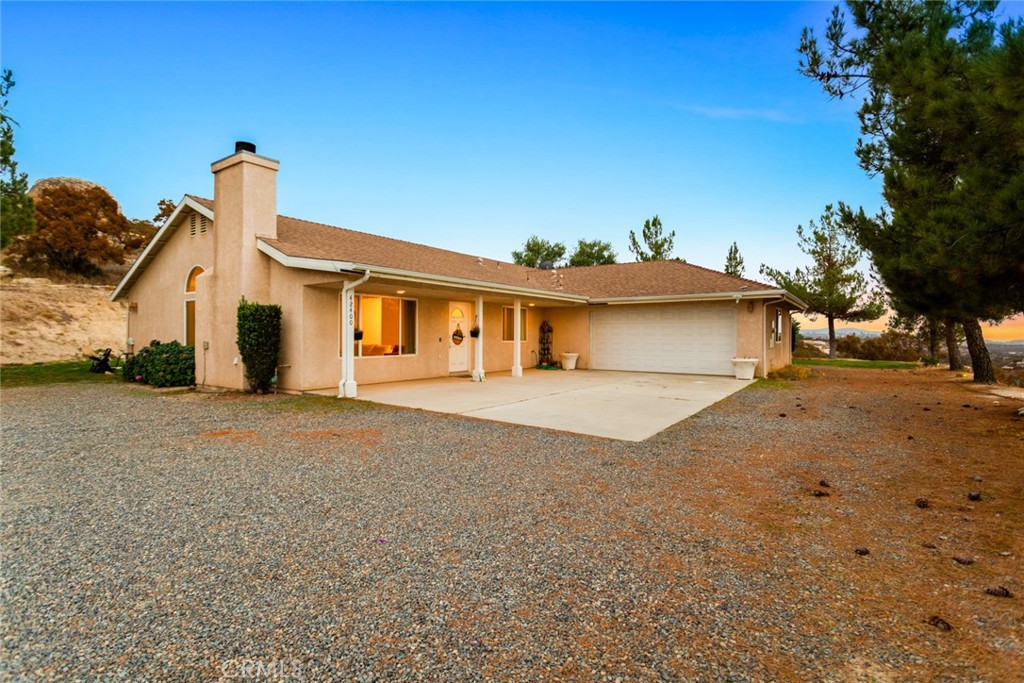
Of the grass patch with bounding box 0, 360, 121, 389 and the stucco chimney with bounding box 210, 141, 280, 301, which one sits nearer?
the stucco chimney with bounding box 210, 141, 280, 301

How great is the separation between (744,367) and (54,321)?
25786 mm

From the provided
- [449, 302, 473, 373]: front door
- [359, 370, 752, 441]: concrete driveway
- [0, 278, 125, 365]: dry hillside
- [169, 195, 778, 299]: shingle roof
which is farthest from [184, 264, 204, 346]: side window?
[0, 278, 125, 365]: dry hillside

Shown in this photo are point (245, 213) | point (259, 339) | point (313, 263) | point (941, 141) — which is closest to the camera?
point (941, 141)

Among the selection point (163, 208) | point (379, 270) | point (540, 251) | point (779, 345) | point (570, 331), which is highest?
point (163, 208)

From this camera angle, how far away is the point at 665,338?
16.3 meters

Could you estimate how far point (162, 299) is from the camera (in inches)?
537

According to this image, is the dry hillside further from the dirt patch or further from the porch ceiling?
the dirt patch

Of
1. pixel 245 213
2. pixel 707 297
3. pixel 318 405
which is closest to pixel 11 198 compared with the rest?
pixel 245 213

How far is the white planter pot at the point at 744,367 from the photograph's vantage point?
14.1m

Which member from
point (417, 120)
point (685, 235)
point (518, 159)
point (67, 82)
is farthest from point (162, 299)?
point (685, 235)

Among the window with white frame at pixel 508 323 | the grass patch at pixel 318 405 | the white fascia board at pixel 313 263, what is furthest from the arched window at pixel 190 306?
the window with white frame at pixel 508 323

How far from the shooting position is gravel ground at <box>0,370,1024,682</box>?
2.11m

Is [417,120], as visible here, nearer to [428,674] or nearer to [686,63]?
[686,63]

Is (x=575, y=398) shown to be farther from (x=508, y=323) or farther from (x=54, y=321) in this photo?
(x=54, y=321)
